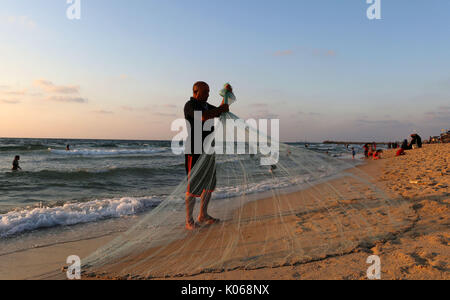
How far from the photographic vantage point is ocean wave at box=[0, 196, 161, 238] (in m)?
4.02

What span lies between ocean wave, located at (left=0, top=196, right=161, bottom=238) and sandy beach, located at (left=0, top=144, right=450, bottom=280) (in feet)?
3.69

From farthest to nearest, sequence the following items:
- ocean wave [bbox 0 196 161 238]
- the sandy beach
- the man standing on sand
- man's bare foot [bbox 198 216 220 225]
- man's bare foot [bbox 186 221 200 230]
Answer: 1. ocean wave [bbox 0 196 161 238]
2. man's bare foot [bbox 198 216 220 225]
3. man's bare foot [bbox 186 221 200 230]
4. the man standing on sand
5. the sandy beach

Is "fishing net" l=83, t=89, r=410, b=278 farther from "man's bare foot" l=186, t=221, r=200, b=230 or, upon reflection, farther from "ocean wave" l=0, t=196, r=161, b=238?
"ocean wave" l=0, t=196, r=161, b=238

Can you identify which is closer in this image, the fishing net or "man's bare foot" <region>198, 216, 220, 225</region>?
the fishing net

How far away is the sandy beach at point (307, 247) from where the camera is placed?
2213 mm

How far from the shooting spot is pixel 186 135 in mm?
3539

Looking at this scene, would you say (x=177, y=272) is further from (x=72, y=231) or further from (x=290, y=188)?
(x=72, y=231)

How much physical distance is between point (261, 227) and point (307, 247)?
3.08 feet

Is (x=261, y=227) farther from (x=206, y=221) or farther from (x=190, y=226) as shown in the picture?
(x=190, y=226)

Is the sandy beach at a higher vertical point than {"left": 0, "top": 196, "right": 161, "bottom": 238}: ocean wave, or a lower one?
higher

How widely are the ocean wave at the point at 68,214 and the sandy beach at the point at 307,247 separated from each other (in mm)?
1125

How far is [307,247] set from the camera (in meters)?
2.68

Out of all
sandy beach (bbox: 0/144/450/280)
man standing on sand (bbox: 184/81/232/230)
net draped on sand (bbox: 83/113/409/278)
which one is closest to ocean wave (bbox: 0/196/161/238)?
sandy beach (bbox: 0/144/450/280)

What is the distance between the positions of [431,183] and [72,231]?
6836 mm
